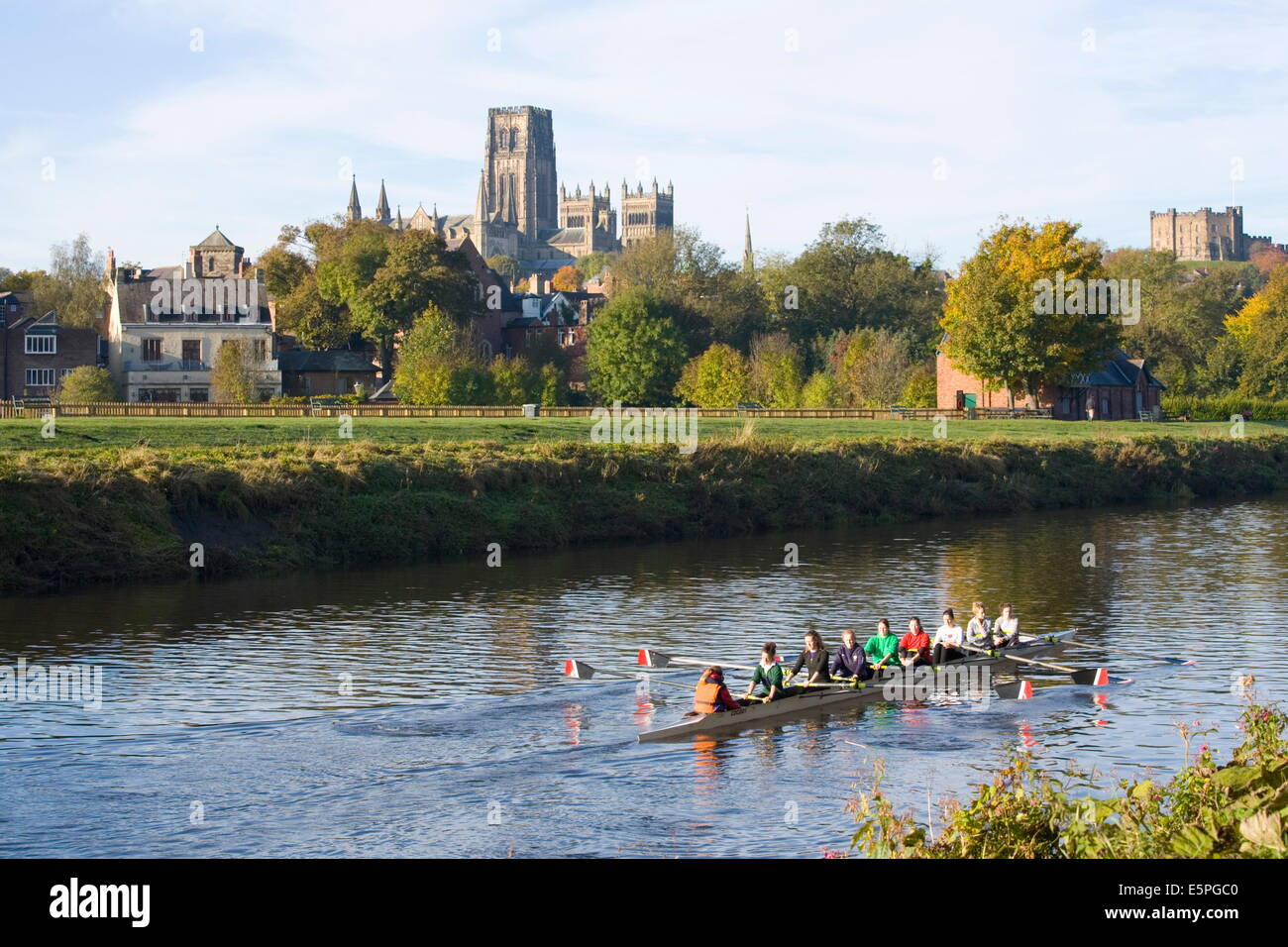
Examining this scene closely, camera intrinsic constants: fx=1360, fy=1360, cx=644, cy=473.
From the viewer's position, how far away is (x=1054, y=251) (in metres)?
90.2

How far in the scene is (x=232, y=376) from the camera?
9606cm

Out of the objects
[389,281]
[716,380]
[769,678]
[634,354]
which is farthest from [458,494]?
[634,354]

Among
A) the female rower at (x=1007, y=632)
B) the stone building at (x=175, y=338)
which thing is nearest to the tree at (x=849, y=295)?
the stone building at (x=175, y=338)

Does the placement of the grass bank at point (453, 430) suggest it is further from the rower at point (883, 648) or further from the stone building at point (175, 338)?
the stone building at point (175, 338)

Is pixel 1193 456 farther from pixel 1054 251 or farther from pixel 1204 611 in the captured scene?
pixel 1204 611

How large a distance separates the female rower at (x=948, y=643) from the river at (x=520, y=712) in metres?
1.80

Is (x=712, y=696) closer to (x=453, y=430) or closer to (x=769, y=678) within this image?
(x=769, y=678)

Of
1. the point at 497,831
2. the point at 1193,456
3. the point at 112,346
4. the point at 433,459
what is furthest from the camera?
the point at 112,346

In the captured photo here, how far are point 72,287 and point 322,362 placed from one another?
37168 mm

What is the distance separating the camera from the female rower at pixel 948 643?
26234 millimetres

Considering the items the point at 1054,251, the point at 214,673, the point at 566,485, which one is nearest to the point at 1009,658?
the point at 214,673

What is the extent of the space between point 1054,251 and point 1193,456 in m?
20.6

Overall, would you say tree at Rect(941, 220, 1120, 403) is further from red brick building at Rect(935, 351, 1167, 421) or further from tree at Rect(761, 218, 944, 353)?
tree at Rect(761, 218, 944, 353)

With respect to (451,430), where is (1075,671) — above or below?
below
